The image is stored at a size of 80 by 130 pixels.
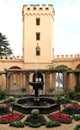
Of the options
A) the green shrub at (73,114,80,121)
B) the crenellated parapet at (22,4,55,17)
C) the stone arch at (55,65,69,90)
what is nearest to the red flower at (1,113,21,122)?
the green shrub at (73,114,80,121)

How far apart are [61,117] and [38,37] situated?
3004cm

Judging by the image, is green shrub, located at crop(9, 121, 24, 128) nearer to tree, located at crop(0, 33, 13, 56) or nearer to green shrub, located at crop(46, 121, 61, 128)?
green shrub, located at crop(46, 121, 61, 128)

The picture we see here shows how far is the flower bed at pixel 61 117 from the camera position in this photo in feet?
83.6

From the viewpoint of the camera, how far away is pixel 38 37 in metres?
55.3

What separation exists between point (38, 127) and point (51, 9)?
33950 mm

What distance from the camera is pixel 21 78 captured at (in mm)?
54719

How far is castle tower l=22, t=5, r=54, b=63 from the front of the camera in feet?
181

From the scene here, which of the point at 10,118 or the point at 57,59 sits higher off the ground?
the point at 57,59

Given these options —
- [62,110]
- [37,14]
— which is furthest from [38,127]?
[37,14]

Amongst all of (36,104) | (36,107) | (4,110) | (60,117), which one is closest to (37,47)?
(36,104)

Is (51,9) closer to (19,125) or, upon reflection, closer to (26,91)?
(26,91)

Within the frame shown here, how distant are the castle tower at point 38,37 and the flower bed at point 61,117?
2775 cm

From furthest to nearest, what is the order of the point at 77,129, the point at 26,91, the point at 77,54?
the point at 77,54
the point at 26,91
the point at 77,129

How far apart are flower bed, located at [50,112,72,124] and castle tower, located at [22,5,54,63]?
27746 millimetres
